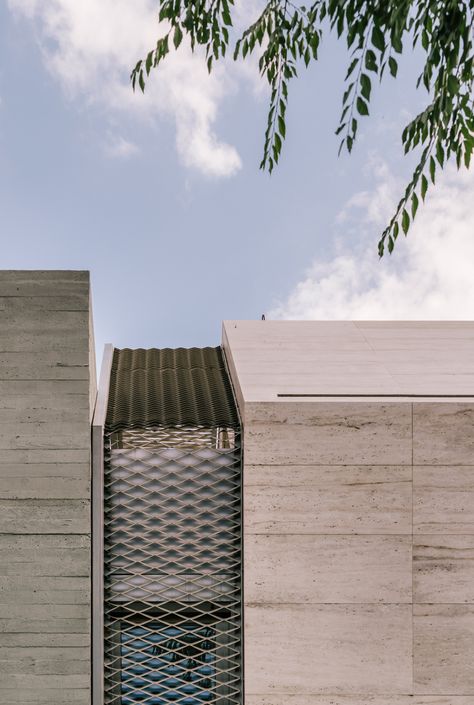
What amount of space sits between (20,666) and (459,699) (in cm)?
314

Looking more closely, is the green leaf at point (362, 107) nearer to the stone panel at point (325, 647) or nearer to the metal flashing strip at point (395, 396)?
the metal flashing strip at point (395, 396)

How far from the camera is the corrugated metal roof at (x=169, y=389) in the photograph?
17.7 feet

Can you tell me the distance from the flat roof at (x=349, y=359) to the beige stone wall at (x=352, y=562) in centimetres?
34

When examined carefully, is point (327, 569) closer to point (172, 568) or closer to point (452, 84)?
point (172, 568)

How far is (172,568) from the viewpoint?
16.6 feet

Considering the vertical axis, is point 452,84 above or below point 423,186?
above

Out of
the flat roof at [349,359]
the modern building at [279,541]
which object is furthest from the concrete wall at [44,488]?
the flat roof at [349,359]

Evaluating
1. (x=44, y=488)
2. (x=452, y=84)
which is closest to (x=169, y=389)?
(x=44, y=488)

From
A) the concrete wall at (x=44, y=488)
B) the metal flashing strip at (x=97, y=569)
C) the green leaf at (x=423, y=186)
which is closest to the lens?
the green leaf at (x=423, y=186)

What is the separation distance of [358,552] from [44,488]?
229 cm

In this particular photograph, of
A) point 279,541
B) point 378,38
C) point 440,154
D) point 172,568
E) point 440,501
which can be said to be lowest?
point 172,568

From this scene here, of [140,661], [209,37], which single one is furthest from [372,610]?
[209,37]

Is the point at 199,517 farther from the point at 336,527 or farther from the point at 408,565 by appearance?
the point at 408,565

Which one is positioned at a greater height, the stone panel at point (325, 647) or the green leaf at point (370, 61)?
the green leaf at point (370, 61)
